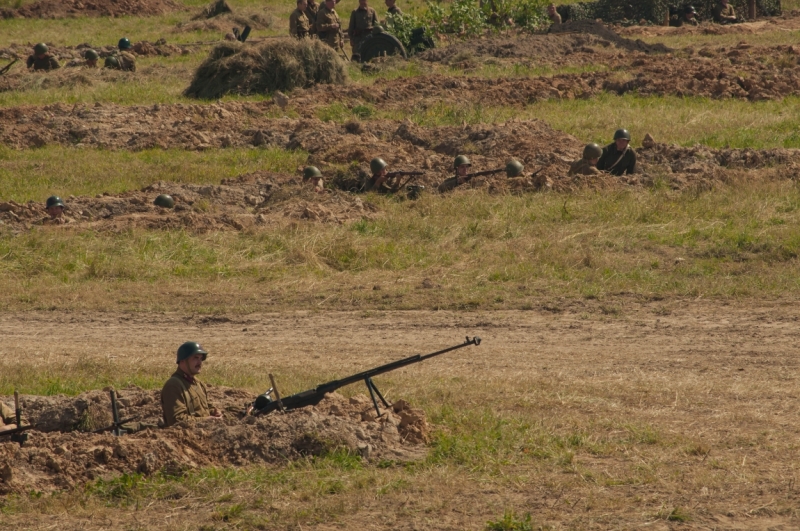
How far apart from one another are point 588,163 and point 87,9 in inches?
1097

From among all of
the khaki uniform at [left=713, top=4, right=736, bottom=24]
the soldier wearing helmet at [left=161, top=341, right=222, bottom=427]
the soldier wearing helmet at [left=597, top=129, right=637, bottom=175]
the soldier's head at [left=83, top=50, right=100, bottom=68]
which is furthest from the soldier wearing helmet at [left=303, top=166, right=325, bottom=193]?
the khaki uniform at [left=713, top=4, right=736, bottom=24]

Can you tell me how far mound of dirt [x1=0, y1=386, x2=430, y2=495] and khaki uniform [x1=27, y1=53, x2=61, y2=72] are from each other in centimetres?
2095

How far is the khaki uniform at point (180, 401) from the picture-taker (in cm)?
870

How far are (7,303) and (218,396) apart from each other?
197 inches

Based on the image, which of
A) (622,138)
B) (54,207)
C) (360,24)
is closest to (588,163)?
(622,138)

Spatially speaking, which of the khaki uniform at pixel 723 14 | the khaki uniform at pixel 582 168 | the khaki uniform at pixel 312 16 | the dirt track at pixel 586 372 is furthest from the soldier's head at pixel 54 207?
the khaki uniform at pixel 723 14

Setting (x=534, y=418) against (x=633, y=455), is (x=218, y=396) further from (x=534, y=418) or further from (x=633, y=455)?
(x=633, y=455)

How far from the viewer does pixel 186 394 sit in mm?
8820

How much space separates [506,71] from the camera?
2628 cm

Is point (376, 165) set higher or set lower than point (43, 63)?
lower

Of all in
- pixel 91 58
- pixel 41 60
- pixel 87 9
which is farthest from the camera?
pixel 87 9

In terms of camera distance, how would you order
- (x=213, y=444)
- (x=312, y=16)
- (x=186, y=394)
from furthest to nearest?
(x=312, y=16), (x=186, y=394), (x=213, y=444)

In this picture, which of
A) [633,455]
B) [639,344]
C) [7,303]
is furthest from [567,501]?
[7,303]

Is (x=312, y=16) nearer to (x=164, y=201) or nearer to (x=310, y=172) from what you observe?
(x=310, y=172)
